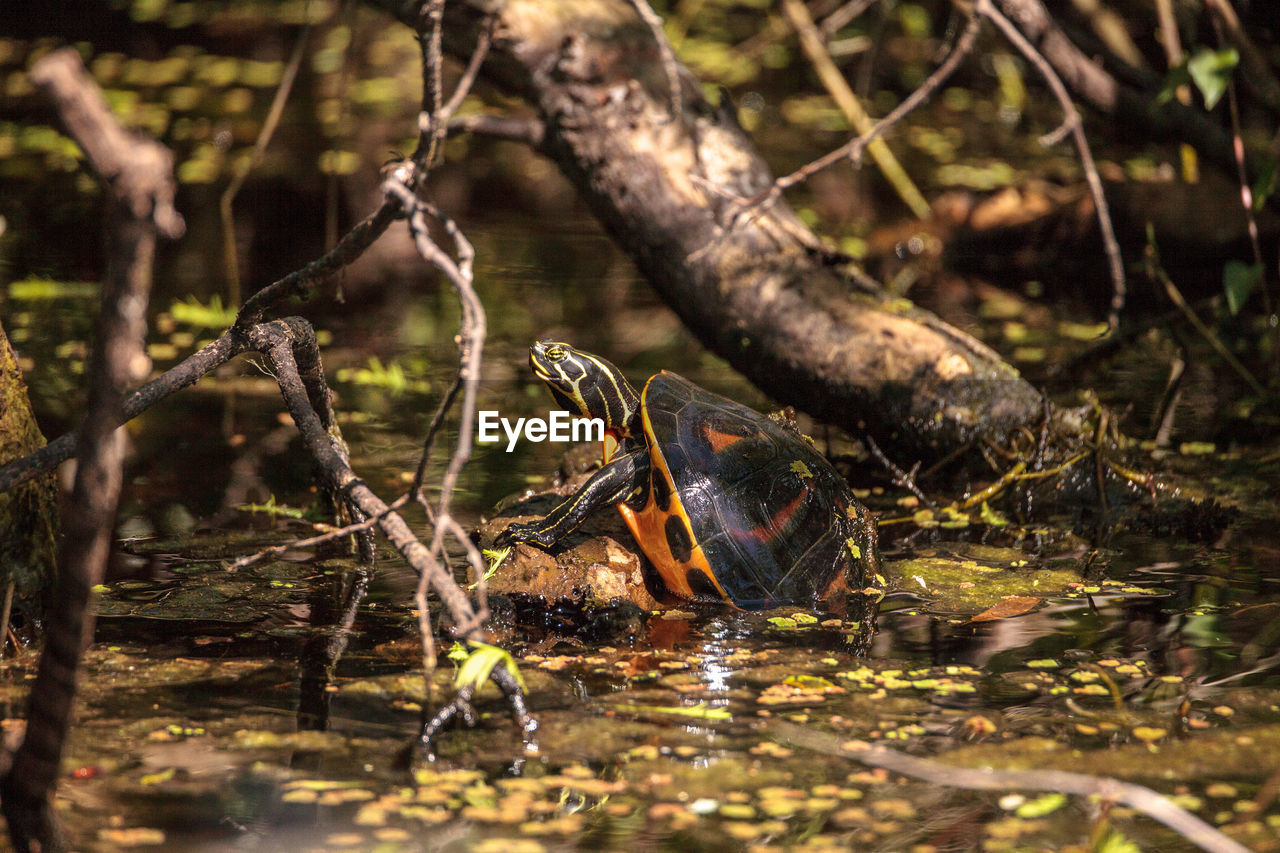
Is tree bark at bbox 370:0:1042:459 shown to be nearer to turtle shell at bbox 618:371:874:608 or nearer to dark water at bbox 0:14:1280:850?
dark water at bbox 0:14:1280:850

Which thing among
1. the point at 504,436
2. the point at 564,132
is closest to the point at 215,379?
the point at 504,436

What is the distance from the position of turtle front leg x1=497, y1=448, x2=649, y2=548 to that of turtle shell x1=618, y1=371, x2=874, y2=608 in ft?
0.23

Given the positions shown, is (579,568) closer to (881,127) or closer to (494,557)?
(494,557)

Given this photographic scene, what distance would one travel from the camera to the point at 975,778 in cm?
231

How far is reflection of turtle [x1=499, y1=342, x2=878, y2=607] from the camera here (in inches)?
157

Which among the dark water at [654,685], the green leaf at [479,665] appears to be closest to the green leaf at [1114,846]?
the dark water at [654,685]

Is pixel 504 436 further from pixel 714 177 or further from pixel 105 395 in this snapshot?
pixel 105 395

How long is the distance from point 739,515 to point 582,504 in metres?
0.51

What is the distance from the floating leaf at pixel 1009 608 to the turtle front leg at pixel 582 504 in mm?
1184

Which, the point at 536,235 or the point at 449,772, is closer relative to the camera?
the point at 449,772

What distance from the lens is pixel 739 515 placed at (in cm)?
402

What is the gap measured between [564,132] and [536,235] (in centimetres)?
398

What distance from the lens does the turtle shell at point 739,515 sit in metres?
3.98

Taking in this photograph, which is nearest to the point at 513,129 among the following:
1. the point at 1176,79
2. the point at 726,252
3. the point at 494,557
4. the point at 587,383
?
the point at 726,252
